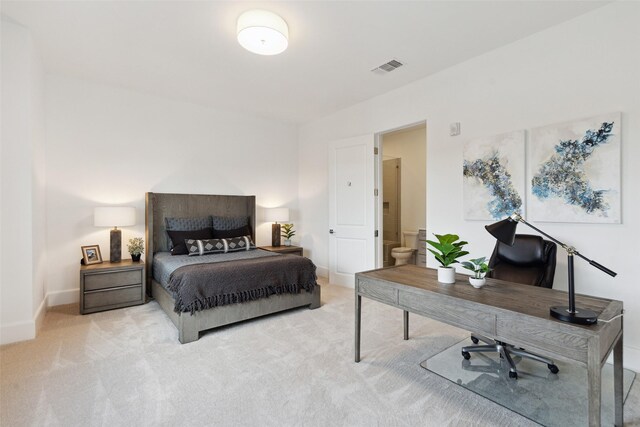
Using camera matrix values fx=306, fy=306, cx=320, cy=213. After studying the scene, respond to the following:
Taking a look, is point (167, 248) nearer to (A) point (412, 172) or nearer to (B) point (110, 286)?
(B) point (110, 286)

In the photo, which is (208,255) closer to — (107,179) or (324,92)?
(107,179)

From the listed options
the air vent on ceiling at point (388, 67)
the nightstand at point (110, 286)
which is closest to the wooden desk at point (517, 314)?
the air vent on ceiling at point (388, 67)

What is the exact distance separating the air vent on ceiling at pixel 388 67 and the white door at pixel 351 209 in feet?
3.23

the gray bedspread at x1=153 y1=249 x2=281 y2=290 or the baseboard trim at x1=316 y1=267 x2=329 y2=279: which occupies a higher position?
the gray bedspread at x1=153 y1=249 x2=281 y2=290

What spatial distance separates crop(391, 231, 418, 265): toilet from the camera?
5316mm

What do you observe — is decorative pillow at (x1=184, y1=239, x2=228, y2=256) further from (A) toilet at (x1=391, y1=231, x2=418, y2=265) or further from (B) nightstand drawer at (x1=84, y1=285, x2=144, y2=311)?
(A) toilet at (x1=391, y1=231, x2=418, y2=265)

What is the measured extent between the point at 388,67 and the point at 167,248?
3.68 metres

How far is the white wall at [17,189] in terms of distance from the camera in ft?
8.64

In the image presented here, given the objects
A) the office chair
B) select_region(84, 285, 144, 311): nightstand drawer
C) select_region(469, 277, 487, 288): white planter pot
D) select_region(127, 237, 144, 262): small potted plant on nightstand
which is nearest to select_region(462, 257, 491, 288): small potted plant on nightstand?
select_region(469, 277, 487, 288): white planter pot

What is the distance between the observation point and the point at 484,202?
308 centimetres

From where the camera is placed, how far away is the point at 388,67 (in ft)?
11.2

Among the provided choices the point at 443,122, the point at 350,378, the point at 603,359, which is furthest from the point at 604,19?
the point at 350,378

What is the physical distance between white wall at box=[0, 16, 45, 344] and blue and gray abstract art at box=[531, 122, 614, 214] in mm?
4576

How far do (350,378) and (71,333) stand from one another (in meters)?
2.65
